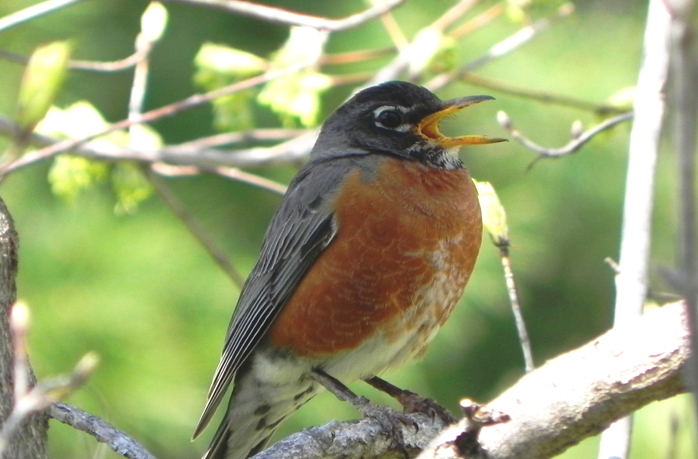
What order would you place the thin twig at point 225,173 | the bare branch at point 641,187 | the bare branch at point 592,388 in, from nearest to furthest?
the bare branch at point 592,388 < the bare branch at point 641,187 < the thin twig at point 225,173

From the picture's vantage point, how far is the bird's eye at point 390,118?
11.1 ft

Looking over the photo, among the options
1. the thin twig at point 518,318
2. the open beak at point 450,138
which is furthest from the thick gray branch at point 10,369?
the open beak at point 450,138

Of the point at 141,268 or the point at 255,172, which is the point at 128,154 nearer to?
the point at 141,268

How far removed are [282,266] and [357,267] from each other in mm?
414

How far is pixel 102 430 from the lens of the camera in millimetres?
1959

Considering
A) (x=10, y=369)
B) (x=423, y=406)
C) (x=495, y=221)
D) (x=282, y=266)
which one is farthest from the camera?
(x=282, y=266)

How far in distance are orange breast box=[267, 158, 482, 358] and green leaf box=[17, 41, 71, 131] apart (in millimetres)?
1331

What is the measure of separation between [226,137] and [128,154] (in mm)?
608

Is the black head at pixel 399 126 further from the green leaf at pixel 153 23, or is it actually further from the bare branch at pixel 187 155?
the green leaf at pixel 153 23

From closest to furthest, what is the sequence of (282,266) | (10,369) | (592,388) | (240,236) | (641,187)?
(592,388) → (10,369) → (641,187) → (282,266) → (240,236)

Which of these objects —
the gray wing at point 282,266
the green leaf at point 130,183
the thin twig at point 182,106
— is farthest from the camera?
the green leaf at point 130,183

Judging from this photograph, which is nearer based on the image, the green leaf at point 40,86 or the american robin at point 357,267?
the green leaf at point 40,86

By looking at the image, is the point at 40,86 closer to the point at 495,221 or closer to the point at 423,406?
the point at 495,221

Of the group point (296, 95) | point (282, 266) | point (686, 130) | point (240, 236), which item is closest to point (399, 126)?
point (296, 95)
